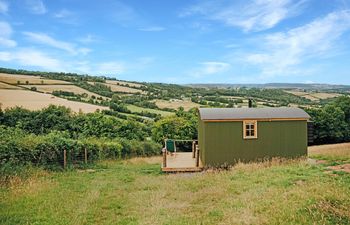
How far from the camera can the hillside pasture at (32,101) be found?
30859 millimetres

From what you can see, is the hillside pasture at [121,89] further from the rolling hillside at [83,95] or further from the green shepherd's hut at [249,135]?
the green shepherd's hut at [249,135]

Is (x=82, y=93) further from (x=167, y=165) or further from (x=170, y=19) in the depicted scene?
(x=167, y=165)

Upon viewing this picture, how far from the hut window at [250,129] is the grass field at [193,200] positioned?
13.1 ft

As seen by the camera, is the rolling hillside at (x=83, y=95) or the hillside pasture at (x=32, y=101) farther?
the rolling hillside at (x=83, y=95)

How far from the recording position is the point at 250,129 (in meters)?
14.1

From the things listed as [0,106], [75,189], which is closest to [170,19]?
[0,106]

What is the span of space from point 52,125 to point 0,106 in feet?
15.5

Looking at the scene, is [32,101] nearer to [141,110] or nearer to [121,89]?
[141,110]

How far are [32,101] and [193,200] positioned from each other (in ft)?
96.1

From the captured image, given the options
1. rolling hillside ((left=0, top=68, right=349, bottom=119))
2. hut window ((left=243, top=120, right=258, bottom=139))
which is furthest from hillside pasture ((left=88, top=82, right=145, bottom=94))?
hut window ((left=243, top=120, right=258, bottom=139))

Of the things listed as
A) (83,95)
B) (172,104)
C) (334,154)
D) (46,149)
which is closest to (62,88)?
(83,95)

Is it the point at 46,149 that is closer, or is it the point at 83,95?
the point at 46,149

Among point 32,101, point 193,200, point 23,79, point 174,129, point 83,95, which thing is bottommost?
point 174,129

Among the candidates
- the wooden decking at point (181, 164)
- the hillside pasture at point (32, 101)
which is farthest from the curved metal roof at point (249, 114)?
the hillside pasture at point (32, 101)
